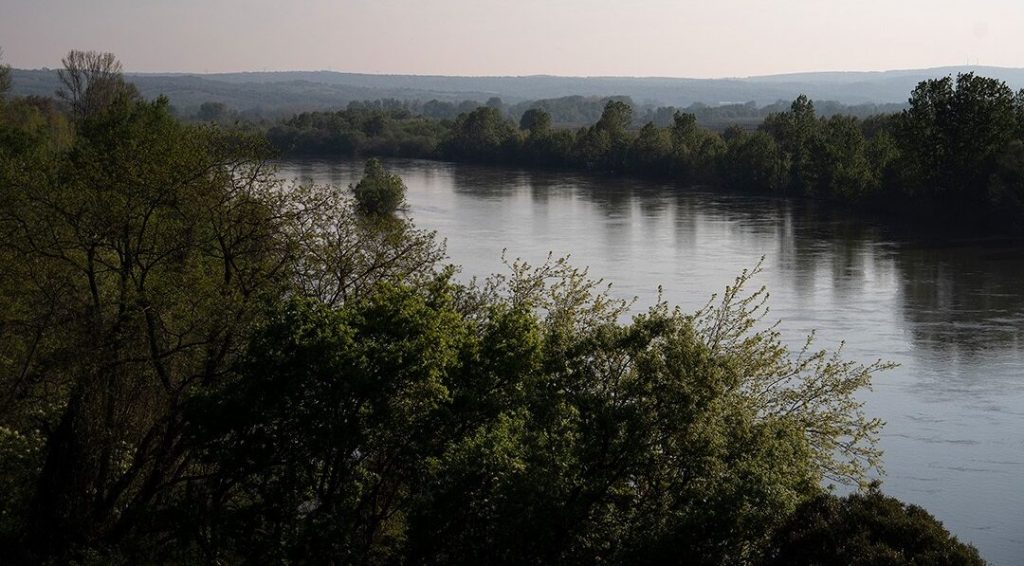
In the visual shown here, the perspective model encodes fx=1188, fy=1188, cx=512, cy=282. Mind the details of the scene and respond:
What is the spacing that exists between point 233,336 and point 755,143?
5324cm

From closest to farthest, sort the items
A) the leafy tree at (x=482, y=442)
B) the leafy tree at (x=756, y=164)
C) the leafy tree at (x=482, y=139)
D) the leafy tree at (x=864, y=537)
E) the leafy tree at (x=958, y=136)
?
the leafy tree at (x=864, y=537) < the leafy tree at (x=482, y=442) < the leafy tree at (x=958, y=136) < the leafy tree at (x=756, y=164) < the leafy tree at (x=482, y=139)

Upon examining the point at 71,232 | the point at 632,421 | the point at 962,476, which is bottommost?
the point at 962,476

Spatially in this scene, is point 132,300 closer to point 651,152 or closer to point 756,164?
point 756,164

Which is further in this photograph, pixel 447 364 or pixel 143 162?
pixel 143 162

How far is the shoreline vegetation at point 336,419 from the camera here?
9859 mm

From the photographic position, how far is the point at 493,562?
998 centimetres

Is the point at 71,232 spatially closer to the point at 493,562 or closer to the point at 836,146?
the point at 493,562

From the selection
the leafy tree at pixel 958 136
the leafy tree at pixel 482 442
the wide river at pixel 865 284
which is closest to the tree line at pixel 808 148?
the leafy tree at pixel 958 136

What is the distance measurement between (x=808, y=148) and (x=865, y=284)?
26.4m

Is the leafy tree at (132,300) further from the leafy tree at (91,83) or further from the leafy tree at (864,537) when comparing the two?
the leafy tree at (91,83)

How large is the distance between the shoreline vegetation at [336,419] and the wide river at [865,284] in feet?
18.9

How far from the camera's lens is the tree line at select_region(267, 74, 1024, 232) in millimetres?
44906

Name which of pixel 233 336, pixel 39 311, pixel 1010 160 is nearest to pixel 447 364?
pixel 233 336

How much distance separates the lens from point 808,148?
192 ft
